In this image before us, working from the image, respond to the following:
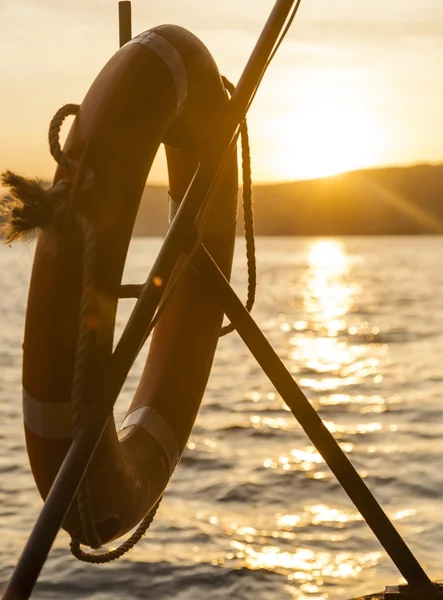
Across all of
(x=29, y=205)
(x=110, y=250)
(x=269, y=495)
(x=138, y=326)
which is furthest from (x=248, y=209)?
(x=269, y=495)

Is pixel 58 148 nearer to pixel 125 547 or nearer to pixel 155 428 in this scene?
pixel 155 428

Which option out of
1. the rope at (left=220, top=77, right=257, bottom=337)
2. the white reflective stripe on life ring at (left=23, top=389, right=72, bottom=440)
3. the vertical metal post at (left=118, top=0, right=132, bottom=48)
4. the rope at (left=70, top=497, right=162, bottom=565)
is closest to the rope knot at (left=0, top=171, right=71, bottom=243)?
the white reflective stripe on life ring at (left=23, top=389, right=72, bottom=440)

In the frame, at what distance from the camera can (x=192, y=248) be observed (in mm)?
3188

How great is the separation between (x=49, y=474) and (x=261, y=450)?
22.8ft

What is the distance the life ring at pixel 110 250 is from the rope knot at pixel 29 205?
0.05 metres

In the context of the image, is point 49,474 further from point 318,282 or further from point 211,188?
point 318,282

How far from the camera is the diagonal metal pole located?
131 inches

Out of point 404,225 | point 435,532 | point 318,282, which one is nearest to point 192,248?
point 435,532

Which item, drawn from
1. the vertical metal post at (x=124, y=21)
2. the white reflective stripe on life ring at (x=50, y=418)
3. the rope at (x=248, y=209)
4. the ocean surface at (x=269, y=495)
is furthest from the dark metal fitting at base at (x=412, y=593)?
the vertical metal post at (x=124, y=21)

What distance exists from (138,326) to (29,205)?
0.44m

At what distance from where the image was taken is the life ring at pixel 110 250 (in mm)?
2982

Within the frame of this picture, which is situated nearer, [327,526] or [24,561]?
[24,561]

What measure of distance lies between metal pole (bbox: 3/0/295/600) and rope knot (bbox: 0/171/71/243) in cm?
32

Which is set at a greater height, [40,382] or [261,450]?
[40,382]
